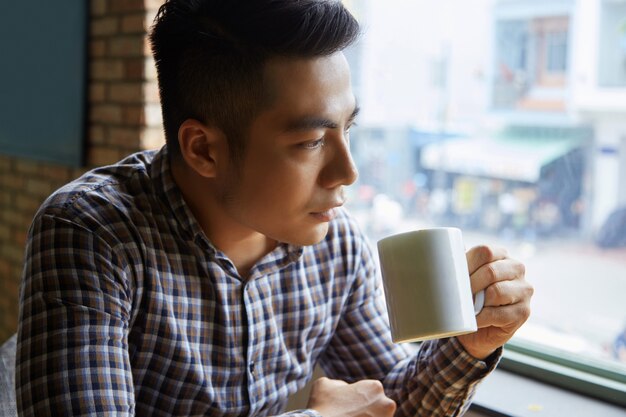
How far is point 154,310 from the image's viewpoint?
119 centimetres

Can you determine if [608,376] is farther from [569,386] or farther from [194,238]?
[194,238]

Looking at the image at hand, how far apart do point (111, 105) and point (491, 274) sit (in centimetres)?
174

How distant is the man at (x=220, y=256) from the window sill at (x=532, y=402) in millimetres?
289

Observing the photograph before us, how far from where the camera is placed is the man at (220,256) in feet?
3.57

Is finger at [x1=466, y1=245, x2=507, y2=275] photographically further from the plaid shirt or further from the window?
the window

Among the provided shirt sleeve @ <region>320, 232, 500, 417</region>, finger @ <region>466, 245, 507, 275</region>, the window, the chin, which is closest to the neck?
the chin

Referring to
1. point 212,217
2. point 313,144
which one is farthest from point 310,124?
point 212,217

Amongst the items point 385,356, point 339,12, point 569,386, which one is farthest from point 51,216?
point 569,386

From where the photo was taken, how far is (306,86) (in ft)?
3.74

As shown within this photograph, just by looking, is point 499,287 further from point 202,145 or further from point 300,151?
point 202,145

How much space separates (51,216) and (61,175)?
1655mm

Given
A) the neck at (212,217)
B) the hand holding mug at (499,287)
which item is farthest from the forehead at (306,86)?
the hand holding mug at (499,287)

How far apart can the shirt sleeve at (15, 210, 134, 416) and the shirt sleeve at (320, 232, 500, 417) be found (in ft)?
1.67

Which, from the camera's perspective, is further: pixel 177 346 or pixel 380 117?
pixel 380 117
